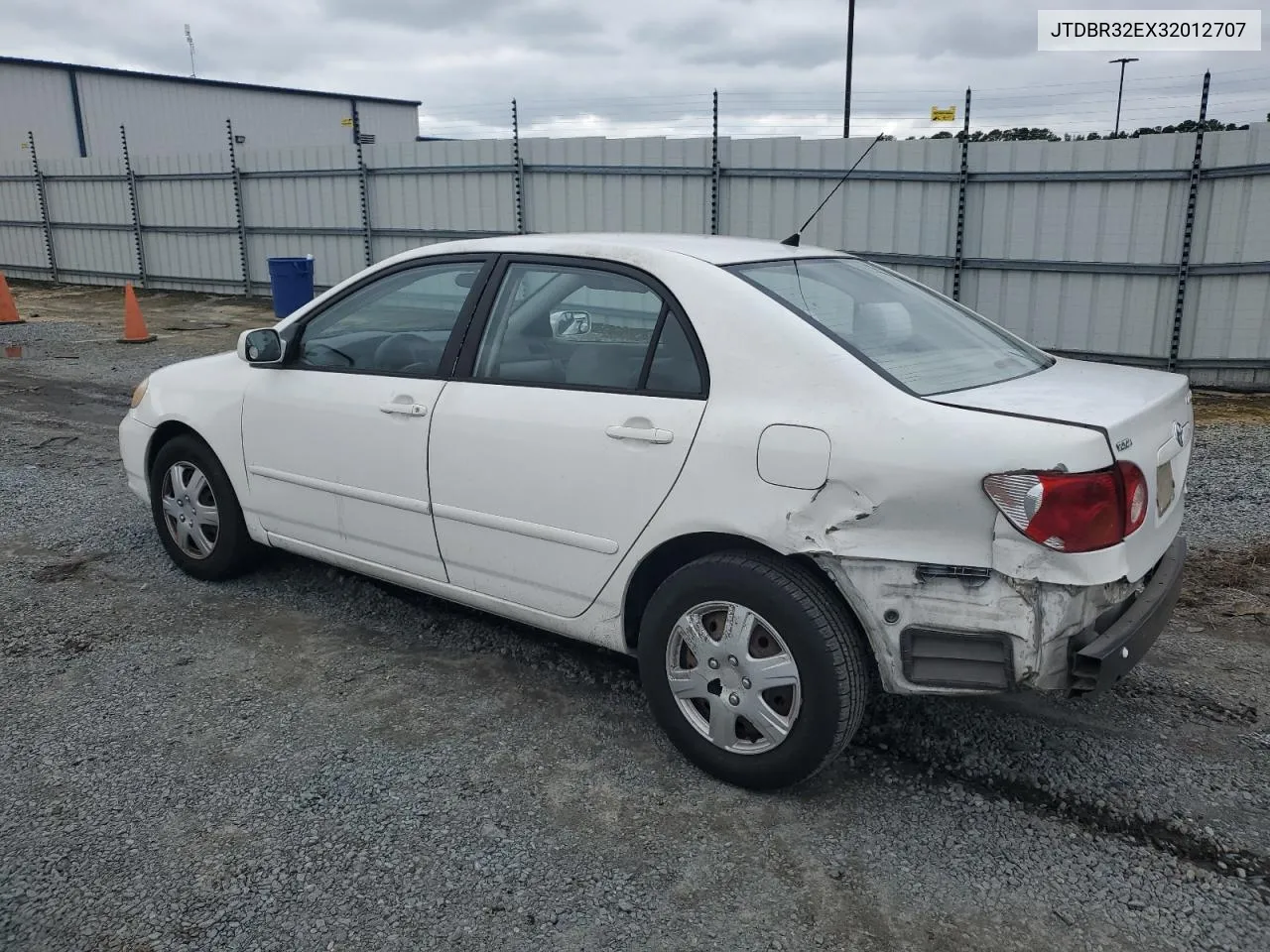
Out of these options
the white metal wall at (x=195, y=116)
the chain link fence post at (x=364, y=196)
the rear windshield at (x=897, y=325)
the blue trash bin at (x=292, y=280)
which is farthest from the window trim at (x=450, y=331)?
the white metal wall at (x=195, y=116)

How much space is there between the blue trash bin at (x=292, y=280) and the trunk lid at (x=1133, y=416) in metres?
13.2

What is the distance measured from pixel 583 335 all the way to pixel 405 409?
721 mm

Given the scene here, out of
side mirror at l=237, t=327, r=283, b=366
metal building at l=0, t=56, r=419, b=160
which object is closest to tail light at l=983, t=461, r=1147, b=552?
side mirror at l=237, t=327, r=283, b=366

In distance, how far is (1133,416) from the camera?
2.74 metres

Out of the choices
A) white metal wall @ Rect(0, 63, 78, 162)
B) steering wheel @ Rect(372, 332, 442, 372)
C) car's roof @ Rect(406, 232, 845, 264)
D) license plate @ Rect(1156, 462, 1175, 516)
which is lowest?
license plate @ Rect(1156, 462, 1175, 516)

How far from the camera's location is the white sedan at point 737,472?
262 cm

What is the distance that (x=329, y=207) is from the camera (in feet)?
55.7

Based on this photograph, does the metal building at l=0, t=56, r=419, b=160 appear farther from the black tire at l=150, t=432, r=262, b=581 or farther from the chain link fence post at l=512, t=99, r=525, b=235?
the black tire at l=150, t=432, r=262, b=581

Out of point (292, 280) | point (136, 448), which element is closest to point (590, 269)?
point (136, 448)

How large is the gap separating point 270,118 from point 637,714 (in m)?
32.4

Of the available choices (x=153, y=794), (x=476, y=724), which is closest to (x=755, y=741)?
(x=476, y=724)

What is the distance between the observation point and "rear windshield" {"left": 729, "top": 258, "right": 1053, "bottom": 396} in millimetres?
3025

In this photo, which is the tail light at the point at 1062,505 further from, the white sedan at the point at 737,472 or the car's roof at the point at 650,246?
the car's roof at the point at 650,246

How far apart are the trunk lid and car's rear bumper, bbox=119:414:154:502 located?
3.63m
